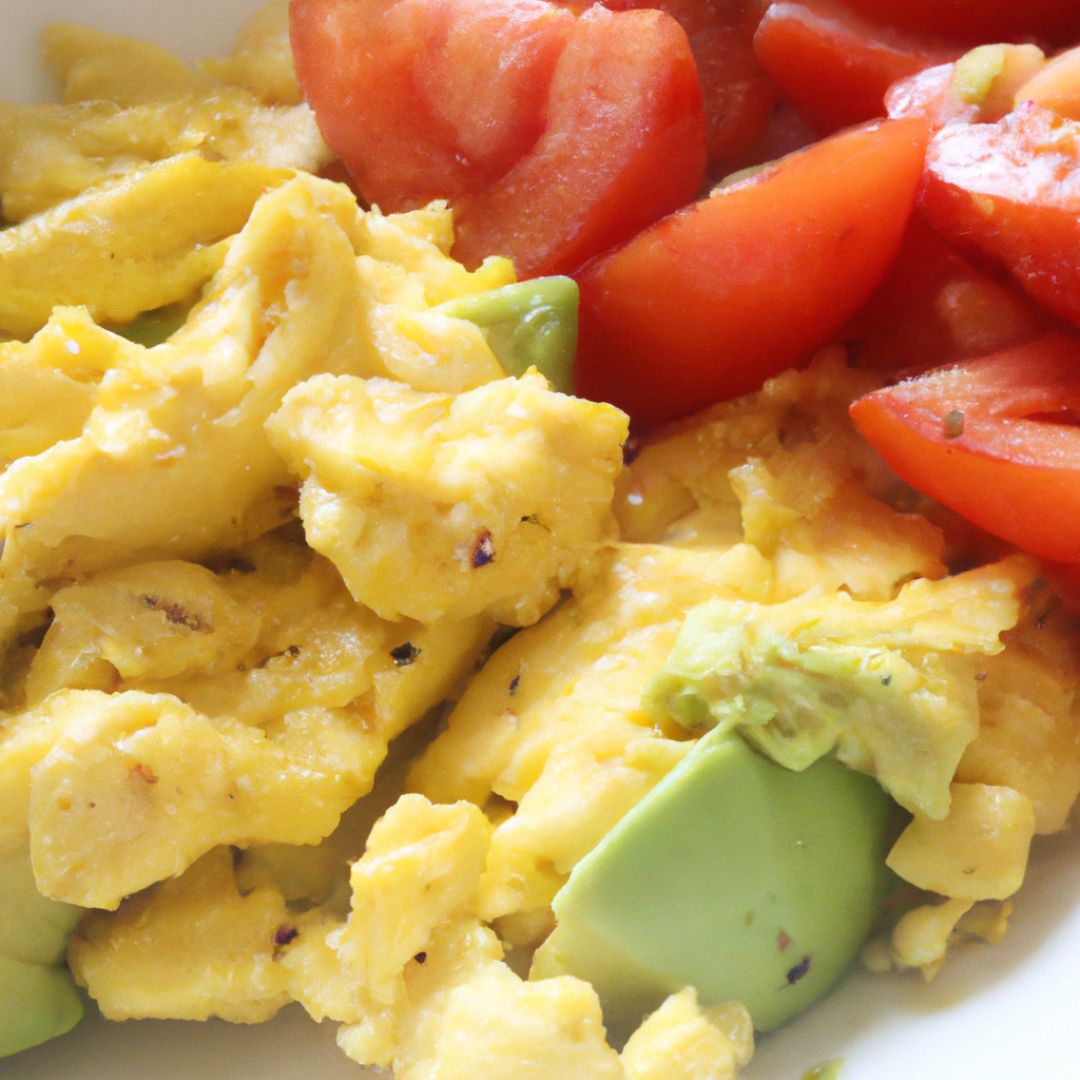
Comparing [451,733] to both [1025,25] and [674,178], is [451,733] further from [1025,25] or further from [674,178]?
[1025,25]

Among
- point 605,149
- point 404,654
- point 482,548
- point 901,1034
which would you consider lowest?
point 901,1034

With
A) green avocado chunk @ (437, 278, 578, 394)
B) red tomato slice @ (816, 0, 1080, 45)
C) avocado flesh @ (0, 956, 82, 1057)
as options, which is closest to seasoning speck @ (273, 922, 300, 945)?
avocado flesh @ (0, 956, 82, 1057)

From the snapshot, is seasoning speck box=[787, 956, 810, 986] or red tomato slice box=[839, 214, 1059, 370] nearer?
seasoning speck box=[787, 956, 810, 986]

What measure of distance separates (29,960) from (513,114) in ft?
3.93

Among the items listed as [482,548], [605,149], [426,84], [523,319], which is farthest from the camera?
[426,84]

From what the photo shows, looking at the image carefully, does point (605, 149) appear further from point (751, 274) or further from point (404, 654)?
point (404, 654)

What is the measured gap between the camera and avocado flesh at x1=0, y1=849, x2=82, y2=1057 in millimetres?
1210

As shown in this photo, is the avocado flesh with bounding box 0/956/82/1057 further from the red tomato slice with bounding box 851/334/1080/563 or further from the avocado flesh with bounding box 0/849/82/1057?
the red tomato slice with bounding box 851/334/1080/563

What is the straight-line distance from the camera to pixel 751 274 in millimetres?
1411

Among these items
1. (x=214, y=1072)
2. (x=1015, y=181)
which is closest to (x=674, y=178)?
(x=1015, y=181)

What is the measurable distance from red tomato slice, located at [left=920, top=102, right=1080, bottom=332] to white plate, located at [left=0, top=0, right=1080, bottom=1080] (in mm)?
612

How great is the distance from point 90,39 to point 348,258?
753 mm

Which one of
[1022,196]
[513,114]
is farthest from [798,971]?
[513,114]

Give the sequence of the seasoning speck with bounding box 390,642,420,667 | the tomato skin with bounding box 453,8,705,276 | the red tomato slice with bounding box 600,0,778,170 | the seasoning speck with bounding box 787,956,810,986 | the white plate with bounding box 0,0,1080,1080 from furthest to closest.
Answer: the red tomato slice with bounding box 600,0,778,170 < the tomato skin with bounding box 453,8,705,276 < the seasoning speck with bounding box 390,642,420,667 < the seasoning speck with bounding box 787,956,810,986 < the white plate with bounding box 0,0,1080,1080
